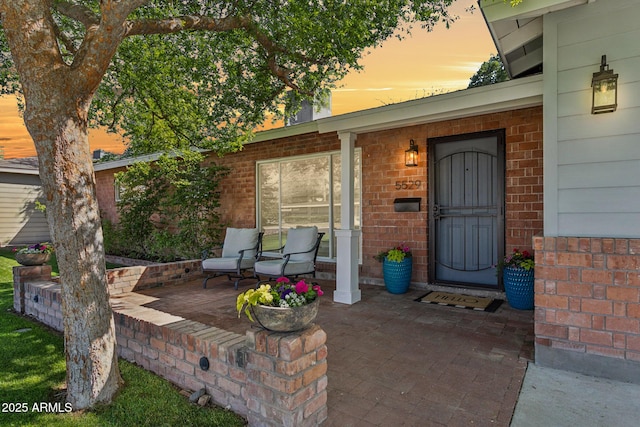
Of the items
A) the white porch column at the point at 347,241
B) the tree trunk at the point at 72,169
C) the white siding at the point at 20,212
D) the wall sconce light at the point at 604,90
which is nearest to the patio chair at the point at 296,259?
the white porch column at the point at 347,241

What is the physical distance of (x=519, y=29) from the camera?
3441 mm

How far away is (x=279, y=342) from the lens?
6.08 ft

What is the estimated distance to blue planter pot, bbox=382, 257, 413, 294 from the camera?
5.03 meters

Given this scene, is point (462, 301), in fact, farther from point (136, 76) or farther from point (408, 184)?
point (136, 76)

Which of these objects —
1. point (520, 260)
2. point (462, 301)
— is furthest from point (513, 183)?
point (462, 301)

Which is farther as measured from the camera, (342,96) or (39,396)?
(342,96)

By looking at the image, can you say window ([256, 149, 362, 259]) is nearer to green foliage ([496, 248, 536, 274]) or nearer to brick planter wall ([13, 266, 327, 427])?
green foliage ([496, 248, 536, 274])

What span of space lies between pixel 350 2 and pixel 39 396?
4.62 metres

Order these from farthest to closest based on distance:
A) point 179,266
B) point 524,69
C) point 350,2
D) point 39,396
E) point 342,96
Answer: point 342,96 → point 179,266 → point 524,69 → point 350,2 → point 39,396

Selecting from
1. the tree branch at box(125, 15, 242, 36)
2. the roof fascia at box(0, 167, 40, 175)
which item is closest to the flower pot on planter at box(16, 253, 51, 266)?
the tree branch at box(125, 15, 242, 36)

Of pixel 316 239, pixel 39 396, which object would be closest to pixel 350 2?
pixel 316 239

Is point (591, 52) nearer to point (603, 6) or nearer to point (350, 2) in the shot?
point (603, 6)

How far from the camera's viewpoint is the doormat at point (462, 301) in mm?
4347

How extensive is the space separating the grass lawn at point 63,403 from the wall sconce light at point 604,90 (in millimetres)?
3226
